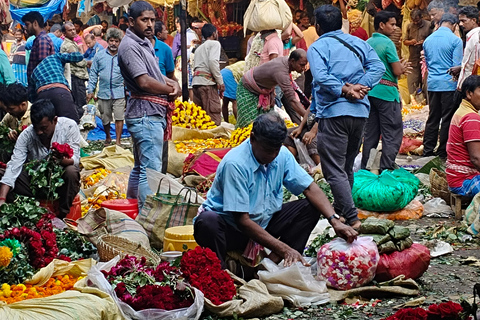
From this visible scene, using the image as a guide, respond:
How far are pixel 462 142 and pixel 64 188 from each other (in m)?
3.81

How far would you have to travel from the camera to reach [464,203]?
25.0ft

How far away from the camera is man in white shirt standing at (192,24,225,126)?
12.6 m

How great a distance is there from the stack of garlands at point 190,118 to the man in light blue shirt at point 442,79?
3.32 metres

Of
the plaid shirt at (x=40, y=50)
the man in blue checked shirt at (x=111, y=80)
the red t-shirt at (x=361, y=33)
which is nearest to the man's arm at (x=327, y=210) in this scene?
the plaid shirt at (x=40, y=50)

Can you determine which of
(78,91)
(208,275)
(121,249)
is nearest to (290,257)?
(208,275)

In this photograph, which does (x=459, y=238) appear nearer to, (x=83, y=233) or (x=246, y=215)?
(x=246, y=215)

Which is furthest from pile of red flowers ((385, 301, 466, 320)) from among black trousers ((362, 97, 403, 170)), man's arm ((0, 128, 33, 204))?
black trousers ((362, 97, 403, 170))

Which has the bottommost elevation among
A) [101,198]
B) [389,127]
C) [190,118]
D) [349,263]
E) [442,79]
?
[101,198]

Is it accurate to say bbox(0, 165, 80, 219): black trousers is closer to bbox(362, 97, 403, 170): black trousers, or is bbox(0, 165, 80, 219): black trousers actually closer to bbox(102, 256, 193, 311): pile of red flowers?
bbox(102, 256, 193, 311): pile of red flowers

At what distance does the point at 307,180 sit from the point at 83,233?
1.97m

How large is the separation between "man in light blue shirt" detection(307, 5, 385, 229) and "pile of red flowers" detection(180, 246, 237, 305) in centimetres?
198

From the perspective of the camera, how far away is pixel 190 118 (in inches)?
445

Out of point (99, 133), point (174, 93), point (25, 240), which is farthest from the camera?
point (99, 133)

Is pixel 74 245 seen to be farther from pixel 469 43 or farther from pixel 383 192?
pixel 469 43
